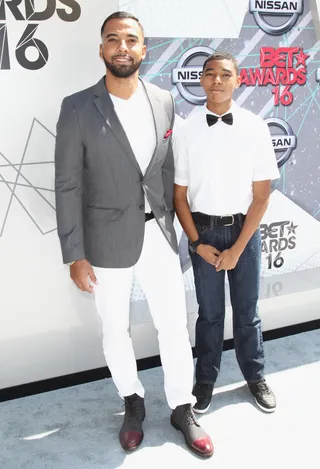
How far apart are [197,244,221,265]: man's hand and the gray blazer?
0.15 m

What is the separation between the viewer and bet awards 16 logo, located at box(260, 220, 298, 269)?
9.91 ft

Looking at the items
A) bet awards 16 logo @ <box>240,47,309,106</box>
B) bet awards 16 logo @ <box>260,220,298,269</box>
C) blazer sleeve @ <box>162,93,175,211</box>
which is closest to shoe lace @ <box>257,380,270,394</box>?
bet awards 16 logo @ <box>260,220,298,269</box>

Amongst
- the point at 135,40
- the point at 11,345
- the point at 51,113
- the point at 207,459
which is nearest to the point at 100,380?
the point at 11,345

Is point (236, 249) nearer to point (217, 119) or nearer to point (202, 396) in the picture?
point (217, 119)

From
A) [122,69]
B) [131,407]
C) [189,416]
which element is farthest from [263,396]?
[122,69]

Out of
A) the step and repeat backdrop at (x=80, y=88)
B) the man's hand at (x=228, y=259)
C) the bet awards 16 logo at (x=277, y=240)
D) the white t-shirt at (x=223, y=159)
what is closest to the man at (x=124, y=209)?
the white t-shirt at (x=223, y=159)

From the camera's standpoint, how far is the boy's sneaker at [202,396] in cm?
239

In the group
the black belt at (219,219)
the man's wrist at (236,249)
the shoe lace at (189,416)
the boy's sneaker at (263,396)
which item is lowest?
the boy's sneaker at (263,396)

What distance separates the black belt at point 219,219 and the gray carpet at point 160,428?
3.14 ft

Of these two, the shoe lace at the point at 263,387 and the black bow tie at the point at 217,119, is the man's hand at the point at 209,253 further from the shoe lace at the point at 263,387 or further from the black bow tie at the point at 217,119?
the shoe lace at the point at 263,387

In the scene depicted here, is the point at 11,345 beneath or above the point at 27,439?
above

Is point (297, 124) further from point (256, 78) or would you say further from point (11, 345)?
point (11, 345)

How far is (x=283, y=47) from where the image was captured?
2.78m

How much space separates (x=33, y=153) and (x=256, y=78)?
1.32 meters
